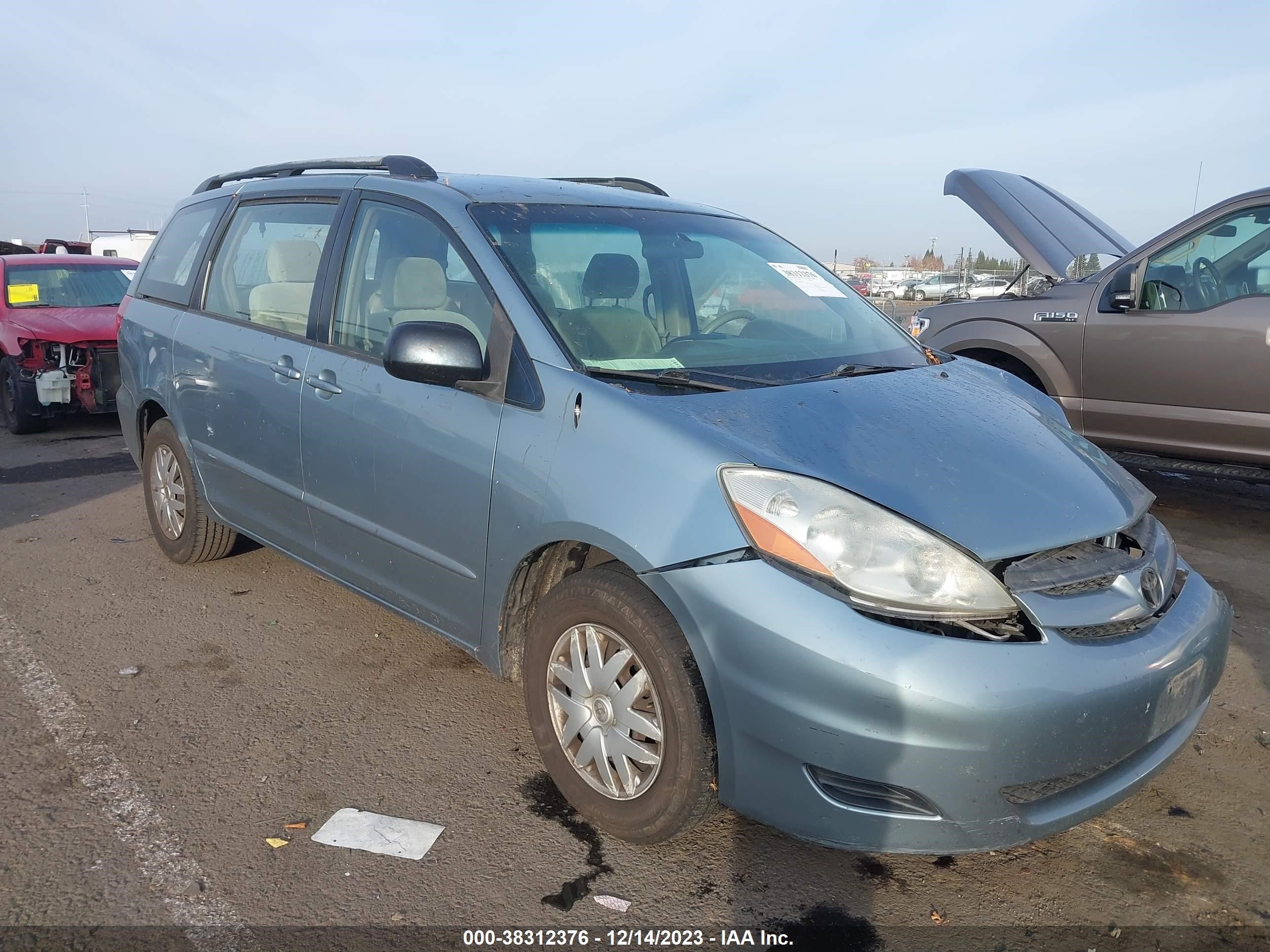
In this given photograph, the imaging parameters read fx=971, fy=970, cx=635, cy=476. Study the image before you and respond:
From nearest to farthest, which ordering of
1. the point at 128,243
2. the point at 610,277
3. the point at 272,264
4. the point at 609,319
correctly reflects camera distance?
the point at 609,319 < the point at 610,277 < the point at 272,264 < the point at 128,243

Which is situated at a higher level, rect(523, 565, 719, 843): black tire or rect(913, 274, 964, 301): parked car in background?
rect(913, 274, 964, 301): parked car in background

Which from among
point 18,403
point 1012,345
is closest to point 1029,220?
point 1012,345

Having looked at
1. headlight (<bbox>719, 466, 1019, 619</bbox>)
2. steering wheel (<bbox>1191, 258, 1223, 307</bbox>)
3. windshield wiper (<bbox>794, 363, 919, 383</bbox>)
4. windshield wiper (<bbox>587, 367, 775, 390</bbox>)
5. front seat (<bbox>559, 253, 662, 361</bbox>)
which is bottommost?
headlight (<bbox>719, 466, 1019, 619</bbox>)

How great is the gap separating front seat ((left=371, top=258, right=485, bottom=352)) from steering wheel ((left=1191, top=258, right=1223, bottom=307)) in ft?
15.0

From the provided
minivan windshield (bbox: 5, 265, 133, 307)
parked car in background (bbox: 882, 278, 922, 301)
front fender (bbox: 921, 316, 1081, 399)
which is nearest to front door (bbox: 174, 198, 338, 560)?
front fender (bbox: 921, 316, 1081, 399)

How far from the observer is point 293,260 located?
387cm

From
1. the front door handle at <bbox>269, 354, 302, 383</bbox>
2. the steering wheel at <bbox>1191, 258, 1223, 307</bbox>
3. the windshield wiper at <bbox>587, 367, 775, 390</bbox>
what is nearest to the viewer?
the windshield wiper at <bbox>587, 367, 775, 390</bbox>

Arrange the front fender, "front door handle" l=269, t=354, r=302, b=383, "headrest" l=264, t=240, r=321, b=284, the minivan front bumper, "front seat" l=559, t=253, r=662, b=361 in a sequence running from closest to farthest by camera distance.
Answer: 1. the minivan front bumper
2. "front seat" l=559, t=253, r=662, b=361
3. "front door handle" l=269, t=354, r=302, b=383
4. "headrest" l=264, t=240, r=321, b=284
5. the front fender

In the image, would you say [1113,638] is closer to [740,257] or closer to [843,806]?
[843,806]

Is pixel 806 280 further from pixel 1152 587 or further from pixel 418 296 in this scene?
pixel 1152 587

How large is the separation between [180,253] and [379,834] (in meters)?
3.26

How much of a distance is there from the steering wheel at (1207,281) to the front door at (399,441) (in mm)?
4589

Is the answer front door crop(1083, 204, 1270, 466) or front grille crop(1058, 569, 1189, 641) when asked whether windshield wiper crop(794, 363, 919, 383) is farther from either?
front door crop(1083, 204, 1270, 466)

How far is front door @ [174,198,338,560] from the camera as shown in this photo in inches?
145
